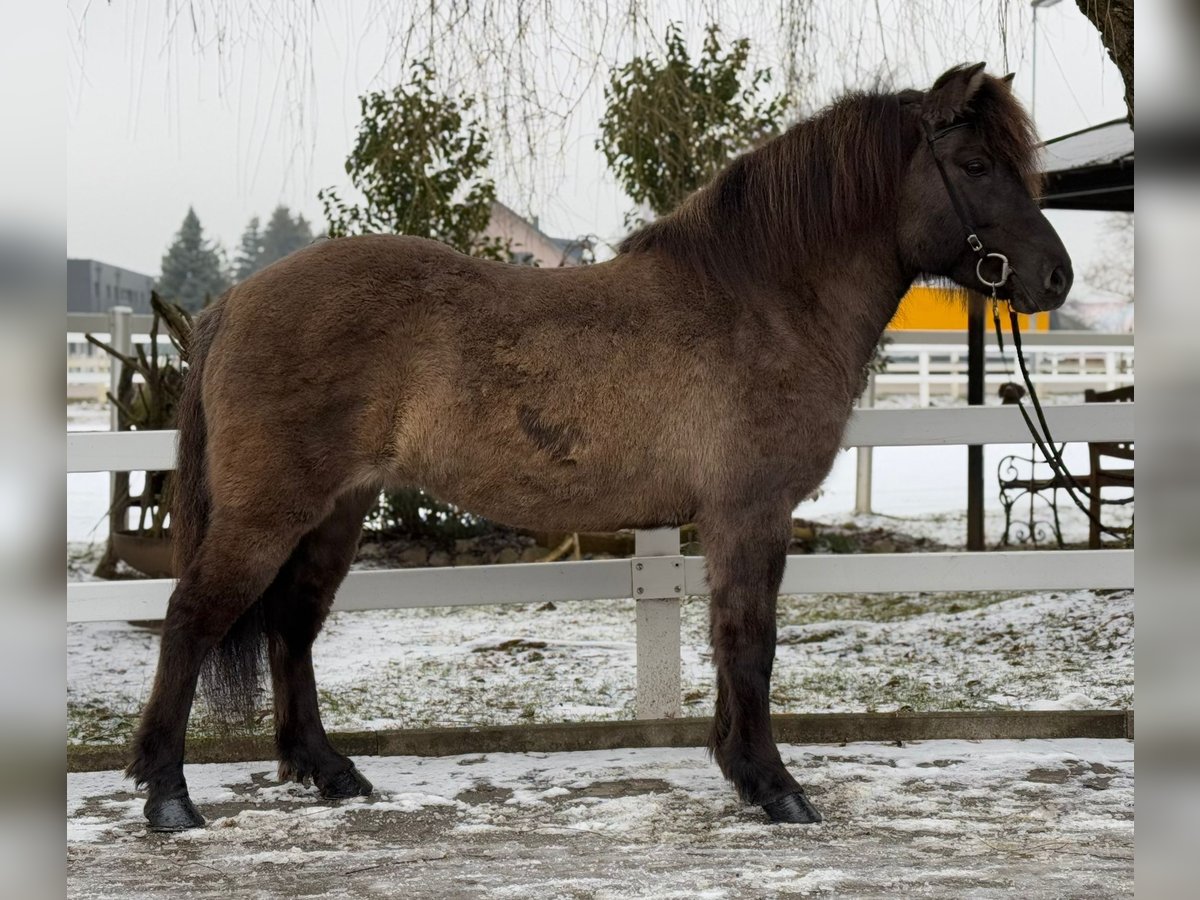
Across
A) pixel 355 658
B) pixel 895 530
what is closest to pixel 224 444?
pixel 355 658

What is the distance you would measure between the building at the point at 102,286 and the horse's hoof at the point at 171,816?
11.9 metres

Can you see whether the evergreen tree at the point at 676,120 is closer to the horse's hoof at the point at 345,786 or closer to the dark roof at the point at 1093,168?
the dark roof at the point at 1093,168

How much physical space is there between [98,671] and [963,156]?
185 inches

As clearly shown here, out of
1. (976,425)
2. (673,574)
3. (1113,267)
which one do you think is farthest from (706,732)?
(1113,267)

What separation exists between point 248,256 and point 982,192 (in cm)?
2326

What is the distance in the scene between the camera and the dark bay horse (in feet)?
10.8

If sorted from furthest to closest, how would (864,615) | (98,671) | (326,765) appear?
(864,615) → (98,671) → (326,765)

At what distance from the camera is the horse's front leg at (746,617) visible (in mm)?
3393

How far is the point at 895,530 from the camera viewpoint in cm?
915

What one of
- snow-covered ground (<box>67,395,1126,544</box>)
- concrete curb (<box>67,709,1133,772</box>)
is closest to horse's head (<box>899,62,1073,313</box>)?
concrete curb (<box>67,709,1133,772</box>)

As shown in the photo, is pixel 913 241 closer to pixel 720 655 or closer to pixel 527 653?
pixel 720 655

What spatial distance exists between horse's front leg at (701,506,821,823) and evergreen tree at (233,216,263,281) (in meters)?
16.1

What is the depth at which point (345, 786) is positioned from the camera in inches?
139

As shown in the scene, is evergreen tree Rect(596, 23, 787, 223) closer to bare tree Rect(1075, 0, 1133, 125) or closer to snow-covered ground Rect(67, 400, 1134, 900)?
bare tree Rect(1075, 0, 1133, 125)
